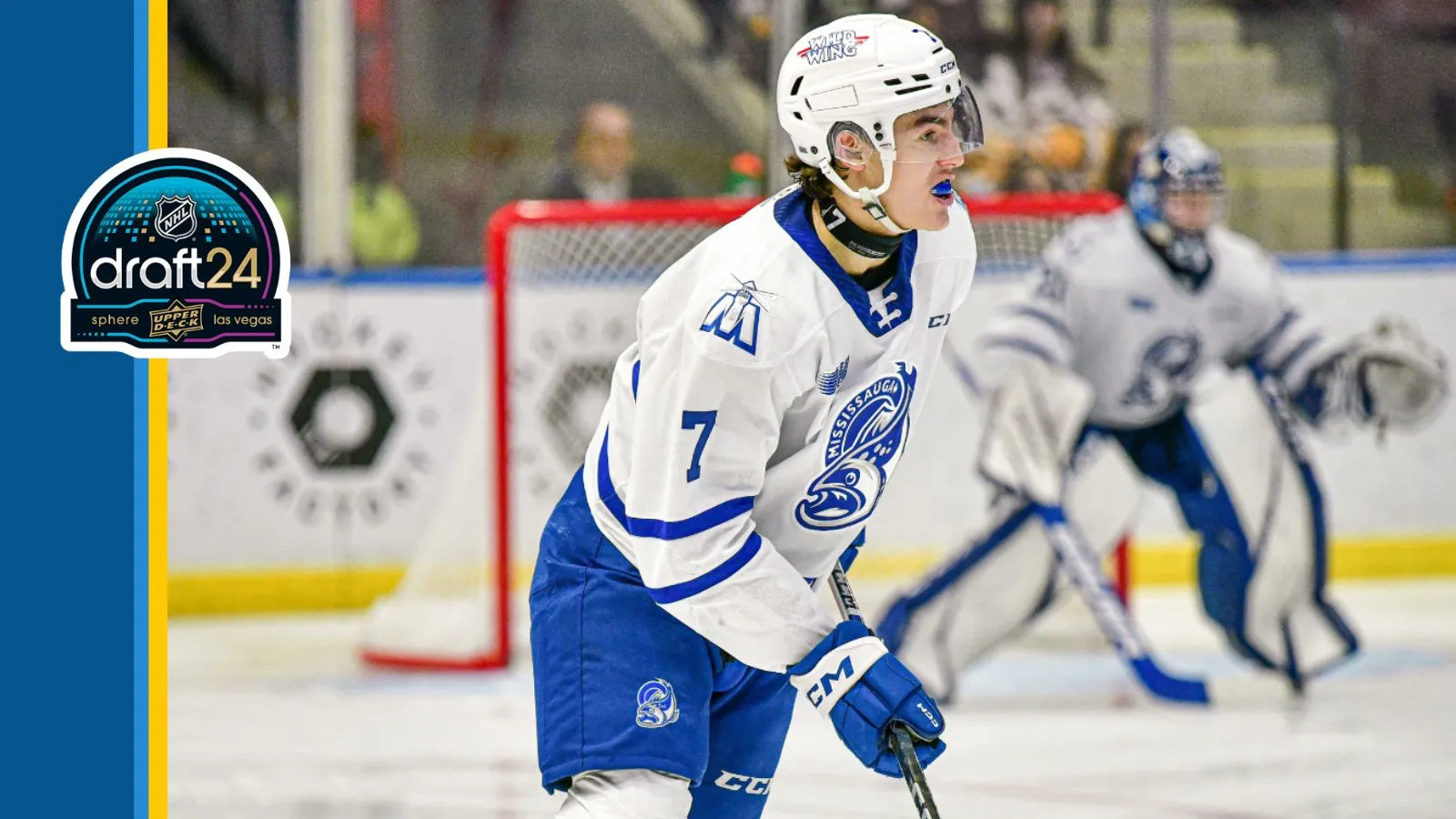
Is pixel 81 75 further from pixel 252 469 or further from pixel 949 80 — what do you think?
pixel 252 469

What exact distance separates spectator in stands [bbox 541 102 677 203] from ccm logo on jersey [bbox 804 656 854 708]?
407cm

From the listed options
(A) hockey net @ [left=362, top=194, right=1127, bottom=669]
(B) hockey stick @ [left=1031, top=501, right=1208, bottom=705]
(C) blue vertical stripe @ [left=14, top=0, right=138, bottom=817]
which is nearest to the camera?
(C) blue vertical stripe @ [left=14, top=0, right=138, bottom=817]

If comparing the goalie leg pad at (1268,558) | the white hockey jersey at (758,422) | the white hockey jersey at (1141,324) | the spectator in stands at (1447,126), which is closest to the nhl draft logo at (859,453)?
the white hockey jersey at (758,422)

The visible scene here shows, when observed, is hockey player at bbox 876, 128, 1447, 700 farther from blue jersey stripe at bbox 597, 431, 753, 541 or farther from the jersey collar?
blue jersey stripe at bbox 597, 431, 753, 541

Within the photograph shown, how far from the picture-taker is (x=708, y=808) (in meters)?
2.26

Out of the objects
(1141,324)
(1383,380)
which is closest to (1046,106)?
(1141,324)

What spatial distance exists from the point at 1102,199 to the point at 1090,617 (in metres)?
1.03

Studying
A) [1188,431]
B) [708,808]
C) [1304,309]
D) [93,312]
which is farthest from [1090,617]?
[93,312]

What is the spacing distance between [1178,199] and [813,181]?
292cm

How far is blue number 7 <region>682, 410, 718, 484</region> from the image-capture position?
6.50 ft

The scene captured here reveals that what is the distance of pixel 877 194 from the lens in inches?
82.6

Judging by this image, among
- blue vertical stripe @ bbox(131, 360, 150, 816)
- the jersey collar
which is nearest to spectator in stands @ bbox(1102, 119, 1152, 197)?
the jersey collar

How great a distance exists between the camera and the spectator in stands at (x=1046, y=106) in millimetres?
6207

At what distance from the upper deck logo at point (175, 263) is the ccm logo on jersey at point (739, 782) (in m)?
0.66
